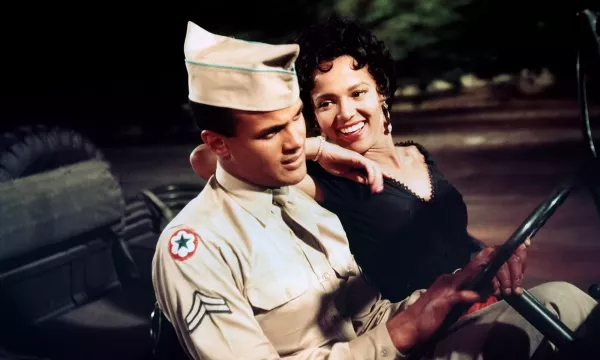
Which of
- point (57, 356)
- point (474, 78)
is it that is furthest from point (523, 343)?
point (57, 356)

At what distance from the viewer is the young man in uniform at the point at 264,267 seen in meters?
1.03

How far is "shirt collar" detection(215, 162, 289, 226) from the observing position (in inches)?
45.9

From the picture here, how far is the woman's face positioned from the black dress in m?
0.09

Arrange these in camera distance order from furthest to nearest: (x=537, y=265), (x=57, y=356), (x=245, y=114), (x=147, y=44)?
(x=147, y=44), (x=57, y=356), (x=537, y=265), (x=245, y=114)

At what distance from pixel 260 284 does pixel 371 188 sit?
39 centimetres

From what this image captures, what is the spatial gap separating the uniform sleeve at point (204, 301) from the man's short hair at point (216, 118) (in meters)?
0.19

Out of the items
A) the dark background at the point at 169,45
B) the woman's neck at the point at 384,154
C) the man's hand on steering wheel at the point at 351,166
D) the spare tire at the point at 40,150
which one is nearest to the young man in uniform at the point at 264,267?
the man's hand on steering wheel at the point at 351,166

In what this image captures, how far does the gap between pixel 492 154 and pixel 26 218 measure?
1.24 metres

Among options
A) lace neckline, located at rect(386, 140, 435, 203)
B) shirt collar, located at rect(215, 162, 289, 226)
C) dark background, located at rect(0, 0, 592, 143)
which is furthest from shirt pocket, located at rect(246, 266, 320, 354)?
dark background, located at rect(0, 0, 592, 143)

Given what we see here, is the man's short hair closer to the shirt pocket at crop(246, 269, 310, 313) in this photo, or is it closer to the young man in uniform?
the young man in uniform

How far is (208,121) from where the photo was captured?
3.67 feet

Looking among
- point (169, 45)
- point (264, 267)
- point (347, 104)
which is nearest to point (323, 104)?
point (347, 104)

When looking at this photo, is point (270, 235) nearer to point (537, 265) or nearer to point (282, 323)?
point (282, 323)

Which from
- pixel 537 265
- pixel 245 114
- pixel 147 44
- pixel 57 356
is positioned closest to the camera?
pixel 245 114
